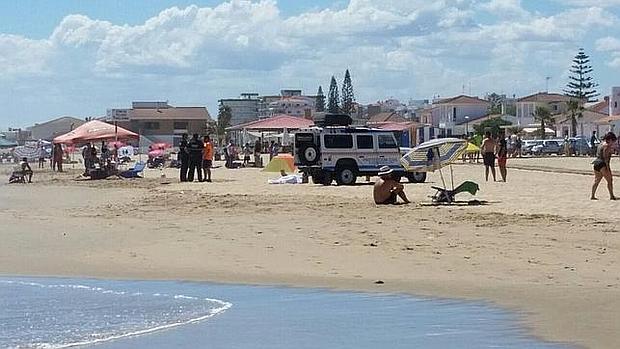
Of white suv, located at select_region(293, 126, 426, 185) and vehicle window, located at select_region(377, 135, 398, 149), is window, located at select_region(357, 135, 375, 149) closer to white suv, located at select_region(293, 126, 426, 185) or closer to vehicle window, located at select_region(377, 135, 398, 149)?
white suv, located at select_region(293, 126, 426, 185)

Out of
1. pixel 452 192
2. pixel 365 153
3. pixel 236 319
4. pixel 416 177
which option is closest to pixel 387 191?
pixel 452 192

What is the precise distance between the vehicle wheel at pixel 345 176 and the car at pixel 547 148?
39290 mm

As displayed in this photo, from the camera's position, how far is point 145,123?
130250mm

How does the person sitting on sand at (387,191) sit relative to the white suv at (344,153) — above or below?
below

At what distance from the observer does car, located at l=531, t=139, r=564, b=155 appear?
68.6m

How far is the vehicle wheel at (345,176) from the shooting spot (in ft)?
101

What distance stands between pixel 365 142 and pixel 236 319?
21.2 metres

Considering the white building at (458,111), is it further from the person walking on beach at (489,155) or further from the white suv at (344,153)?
the white suv at (344,153)

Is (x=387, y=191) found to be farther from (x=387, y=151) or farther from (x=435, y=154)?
(x=387, y=151)

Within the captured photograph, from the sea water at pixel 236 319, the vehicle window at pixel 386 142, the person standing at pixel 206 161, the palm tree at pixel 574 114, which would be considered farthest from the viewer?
the palm tree at pixel 574 114

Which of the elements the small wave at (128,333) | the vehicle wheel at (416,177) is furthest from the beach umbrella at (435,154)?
the small wave at (128,333)

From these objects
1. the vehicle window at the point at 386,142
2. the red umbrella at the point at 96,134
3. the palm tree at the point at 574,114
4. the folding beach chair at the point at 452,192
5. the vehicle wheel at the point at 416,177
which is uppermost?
the palm tree at the point at 574,114

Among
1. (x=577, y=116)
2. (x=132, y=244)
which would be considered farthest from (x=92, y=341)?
(x=577, y=116)

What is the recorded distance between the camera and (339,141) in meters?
31.3
